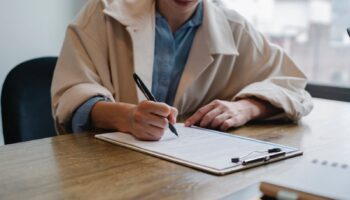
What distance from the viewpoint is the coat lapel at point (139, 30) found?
124cm

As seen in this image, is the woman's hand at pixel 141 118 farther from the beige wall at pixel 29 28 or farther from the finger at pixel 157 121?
the beige wall at pixel 29 28

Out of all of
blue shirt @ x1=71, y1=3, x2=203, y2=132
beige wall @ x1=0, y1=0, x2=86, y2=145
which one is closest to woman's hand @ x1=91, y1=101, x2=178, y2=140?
blue shirt @ x1=71, y1=3, x2=203, y2=132

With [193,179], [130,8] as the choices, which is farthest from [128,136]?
[130,8]

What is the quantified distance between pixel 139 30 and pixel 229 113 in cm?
36

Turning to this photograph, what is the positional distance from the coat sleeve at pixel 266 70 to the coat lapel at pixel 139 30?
0.88 feet

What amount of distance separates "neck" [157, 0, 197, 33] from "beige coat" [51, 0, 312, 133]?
37mm

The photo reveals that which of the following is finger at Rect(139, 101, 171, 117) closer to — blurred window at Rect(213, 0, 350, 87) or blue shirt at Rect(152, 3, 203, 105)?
blue shirt at Rect(152, 3, 203, 105)

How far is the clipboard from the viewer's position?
2.48 ft

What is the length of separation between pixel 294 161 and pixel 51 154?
1.46ft

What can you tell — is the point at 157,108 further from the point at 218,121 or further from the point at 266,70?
the point at 266,70

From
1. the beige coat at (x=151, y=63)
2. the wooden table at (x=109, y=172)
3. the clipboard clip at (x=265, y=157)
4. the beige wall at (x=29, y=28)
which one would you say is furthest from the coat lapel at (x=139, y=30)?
the beige wall at (x=29, y=28)

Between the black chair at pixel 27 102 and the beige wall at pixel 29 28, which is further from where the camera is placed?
the beige wall at pixel 29 28

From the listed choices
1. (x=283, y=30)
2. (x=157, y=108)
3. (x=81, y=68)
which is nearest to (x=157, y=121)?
(x=157, y=108)

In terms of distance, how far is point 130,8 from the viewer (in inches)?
50.7
